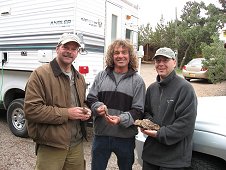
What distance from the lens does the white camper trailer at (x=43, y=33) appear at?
5.19 metres

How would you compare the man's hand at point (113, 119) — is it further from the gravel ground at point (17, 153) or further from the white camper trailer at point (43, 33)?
the white camper trailer at point (43, 33)

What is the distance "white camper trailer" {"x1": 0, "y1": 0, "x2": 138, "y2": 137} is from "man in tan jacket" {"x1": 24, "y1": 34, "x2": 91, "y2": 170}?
2378mm

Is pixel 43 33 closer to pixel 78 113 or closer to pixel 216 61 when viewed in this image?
pixel 78 113

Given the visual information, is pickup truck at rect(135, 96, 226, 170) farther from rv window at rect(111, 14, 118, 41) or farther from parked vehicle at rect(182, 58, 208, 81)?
parked vehicle at rect(182, 58, 208, 81)

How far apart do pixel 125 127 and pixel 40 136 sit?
0.76 metres

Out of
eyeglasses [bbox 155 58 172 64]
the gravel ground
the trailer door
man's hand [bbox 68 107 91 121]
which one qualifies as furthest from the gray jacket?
the trailer door

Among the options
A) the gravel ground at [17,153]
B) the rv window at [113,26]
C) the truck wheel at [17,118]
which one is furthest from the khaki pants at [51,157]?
the rv window at [113,26]

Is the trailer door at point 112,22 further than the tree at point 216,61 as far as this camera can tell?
No

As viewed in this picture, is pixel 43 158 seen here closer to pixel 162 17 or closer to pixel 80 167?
pixel 80 167

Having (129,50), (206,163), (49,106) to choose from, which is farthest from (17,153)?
(206,163)

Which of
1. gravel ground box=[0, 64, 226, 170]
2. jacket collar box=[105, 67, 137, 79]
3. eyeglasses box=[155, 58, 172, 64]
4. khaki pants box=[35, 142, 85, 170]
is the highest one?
eyeglasses box=[155, 58, 172, 64]

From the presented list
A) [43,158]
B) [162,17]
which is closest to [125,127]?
[43,158]

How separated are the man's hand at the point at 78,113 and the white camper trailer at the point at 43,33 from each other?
8.38 feet

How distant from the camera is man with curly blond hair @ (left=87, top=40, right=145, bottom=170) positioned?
9.39 feet
